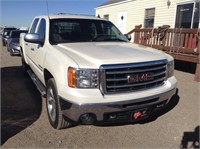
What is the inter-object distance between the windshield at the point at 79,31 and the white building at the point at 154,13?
673 centimetres

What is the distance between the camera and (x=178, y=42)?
8078 millimetres

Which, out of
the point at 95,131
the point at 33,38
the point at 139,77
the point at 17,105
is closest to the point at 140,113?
the point at 139,77

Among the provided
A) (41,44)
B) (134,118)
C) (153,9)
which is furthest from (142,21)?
(134,118)

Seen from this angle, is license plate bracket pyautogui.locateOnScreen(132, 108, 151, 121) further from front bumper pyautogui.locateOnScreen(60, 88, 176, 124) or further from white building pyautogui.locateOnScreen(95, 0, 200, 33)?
white building pyautogui.locateOnScreen(95, 0, 200, 33)

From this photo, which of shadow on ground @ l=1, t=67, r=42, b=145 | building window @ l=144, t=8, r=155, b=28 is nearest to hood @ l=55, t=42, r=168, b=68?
shadow on ground @ l=1, t=67, r=42, b=145

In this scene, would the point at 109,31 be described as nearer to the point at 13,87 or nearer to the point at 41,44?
the point at 41,44

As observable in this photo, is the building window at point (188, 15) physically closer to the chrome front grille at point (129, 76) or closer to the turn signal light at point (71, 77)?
the chrome front grille at point (129, 76)

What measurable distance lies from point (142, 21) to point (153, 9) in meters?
1.17

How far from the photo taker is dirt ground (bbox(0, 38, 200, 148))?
130 inches

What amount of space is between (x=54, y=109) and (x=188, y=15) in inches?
358

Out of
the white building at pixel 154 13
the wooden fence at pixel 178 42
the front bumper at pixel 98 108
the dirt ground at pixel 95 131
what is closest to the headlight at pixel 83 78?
the front bumper at pixel 98 108

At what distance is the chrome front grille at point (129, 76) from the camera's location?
2.98 m

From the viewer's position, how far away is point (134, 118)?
3.27 m

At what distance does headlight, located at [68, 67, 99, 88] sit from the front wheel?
1.59 ft
